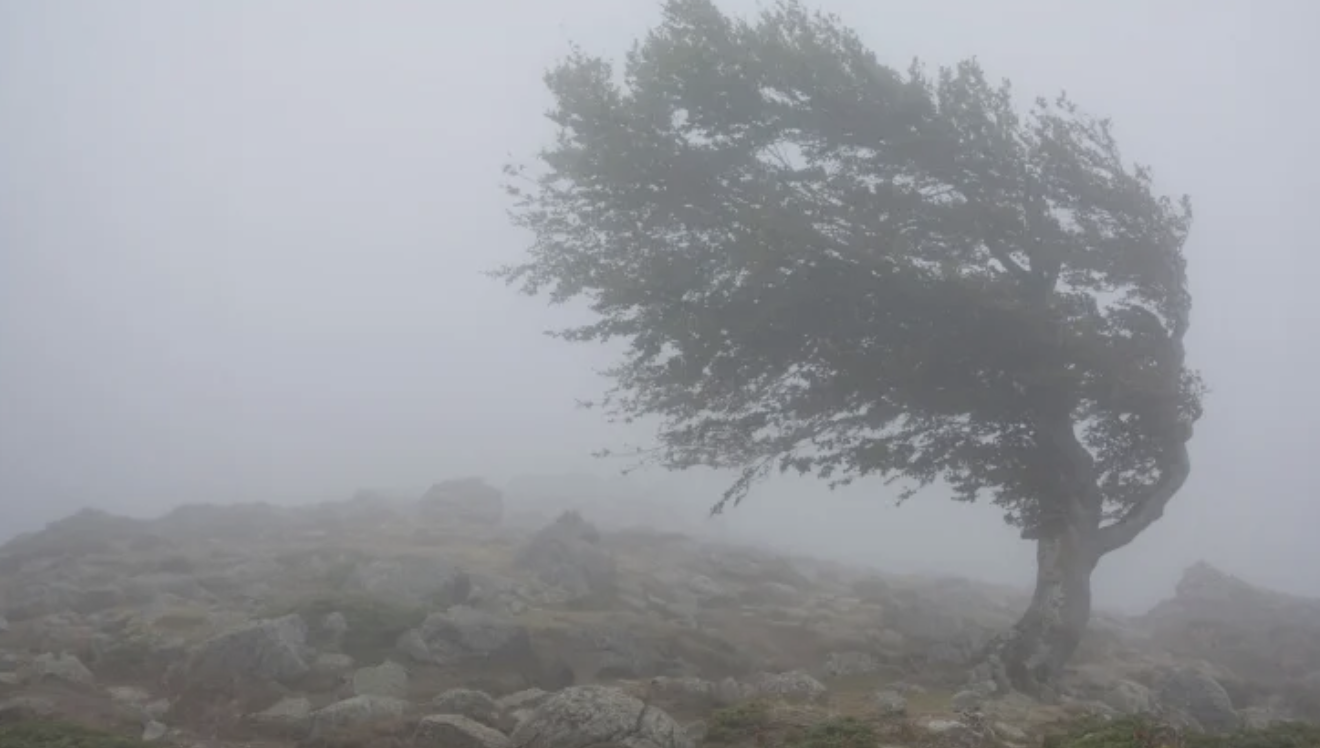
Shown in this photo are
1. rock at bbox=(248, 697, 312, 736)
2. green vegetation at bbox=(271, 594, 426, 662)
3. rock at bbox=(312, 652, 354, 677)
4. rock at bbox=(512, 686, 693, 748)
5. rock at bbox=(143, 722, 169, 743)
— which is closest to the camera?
rock at bbox=(512, 686, 693, 748)

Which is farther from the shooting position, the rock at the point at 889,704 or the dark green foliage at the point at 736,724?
the rock at the point at 889,704

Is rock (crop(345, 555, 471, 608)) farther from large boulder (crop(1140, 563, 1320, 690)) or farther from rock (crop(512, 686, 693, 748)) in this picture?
large boulder (crop(1140, 563, 1320, 690))

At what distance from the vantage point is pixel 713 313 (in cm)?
2206

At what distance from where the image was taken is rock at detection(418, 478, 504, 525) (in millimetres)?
60625

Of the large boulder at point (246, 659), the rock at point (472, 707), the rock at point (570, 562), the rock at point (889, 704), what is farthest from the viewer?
the rock at point (570, 562)

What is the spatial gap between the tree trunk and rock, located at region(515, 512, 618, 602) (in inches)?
580

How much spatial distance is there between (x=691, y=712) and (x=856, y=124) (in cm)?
1555

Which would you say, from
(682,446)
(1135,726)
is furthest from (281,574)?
(1135,726)

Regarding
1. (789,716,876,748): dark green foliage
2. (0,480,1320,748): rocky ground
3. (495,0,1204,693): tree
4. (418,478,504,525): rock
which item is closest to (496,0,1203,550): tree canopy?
(495,0,1204,693): tree

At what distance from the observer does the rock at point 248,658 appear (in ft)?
63.3

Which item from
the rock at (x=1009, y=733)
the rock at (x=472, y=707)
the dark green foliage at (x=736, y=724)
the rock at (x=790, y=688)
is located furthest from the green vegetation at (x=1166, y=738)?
the rock at (x=472, y=707)

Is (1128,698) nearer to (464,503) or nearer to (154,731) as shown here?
(154,731)

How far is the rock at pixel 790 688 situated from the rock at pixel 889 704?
46.5 inches

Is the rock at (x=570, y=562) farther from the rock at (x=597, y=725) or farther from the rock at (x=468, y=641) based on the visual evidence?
the rock at (x=597, y=725)
